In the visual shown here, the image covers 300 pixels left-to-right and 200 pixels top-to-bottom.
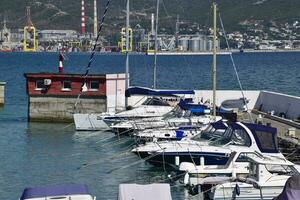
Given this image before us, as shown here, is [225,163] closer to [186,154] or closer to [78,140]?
[186,154]

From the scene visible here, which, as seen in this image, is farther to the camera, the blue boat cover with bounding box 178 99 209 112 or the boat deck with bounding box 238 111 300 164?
the blue boat cover with bounding box 178 99 209 112

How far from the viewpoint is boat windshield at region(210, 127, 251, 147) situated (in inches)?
1185

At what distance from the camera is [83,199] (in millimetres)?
21359

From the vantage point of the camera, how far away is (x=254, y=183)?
981 inches

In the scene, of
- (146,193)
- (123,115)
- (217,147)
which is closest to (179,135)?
(217,147)

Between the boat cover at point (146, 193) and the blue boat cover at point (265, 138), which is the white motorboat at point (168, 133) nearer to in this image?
the blue boat cover at point (265, 138)

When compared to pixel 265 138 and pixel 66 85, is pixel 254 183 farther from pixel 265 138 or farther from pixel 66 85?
pixel 66 85

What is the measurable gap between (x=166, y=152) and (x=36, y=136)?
52.6ft

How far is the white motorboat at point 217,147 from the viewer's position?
29641 mm

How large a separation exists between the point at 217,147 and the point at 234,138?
0.73 m

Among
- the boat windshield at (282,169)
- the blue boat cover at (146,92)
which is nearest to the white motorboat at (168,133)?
the blue boat cover at (146,92)

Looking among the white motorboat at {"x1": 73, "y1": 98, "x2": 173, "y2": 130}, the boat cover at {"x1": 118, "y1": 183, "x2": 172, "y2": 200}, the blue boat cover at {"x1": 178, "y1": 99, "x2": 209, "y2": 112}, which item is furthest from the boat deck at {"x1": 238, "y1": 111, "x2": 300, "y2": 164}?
the boat cover at {"x1": 118, "y1": 183, "x2": 172, "y2": 200}

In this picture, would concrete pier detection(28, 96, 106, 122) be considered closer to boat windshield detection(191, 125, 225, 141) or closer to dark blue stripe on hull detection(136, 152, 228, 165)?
dark blue stripe on hull detection(136, 152, 228, 165)

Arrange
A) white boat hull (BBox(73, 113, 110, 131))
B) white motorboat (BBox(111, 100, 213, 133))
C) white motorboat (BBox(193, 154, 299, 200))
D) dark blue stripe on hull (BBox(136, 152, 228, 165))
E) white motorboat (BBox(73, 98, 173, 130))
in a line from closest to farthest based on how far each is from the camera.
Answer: white motorboat (BBox(193, 154, 299, 200)), dark blue stripe on hull (BBox(136, 152, 228, 165)), white motorboat (BBox(111, 100, 213, 133)), white motorboat (BBox(73, 98, 173, 130)), white boat hull (BBox(73, 113, 110, 131))
